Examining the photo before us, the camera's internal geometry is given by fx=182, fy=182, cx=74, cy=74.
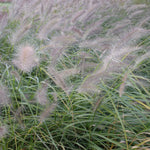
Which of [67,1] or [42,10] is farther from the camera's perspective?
[67,1]

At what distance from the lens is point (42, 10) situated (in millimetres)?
2430

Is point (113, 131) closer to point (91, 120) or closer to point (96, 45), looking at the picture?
point (91, 120)

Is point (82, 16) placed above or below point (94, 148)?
above

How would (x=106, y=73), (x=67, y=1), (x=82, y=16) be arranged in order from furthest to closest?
(x=67, y=1) < (x=82, y=16) < (x=106, y=73)

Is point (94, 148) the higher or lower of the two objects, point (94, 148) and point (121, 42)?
the lower

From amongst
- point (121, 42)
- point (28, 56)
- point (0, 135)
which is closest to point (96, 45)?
point (121, 42)

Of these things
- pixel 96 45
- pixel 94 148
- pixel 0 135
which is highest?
pixel 96 45

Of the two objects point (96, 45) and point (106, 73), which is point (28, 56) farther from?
point (96, 45)

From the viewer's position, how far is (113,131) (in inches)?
51.2

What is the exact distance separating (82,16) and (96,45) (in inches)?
35.5

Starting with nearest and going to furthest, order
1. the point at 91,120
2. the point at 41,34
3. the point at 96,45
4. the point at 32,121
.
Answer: the point at 91,120 → the point at 32,121 → the point at 96,45 → the point at 41,34

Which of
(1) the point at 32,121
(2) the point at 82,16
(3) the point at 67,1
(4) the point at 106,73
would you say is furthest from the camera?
(3) the point at 67,1

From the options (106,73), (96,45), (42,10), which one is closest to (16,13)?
(42,10)

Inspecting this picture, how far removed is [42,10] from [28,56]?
4.81 feet
